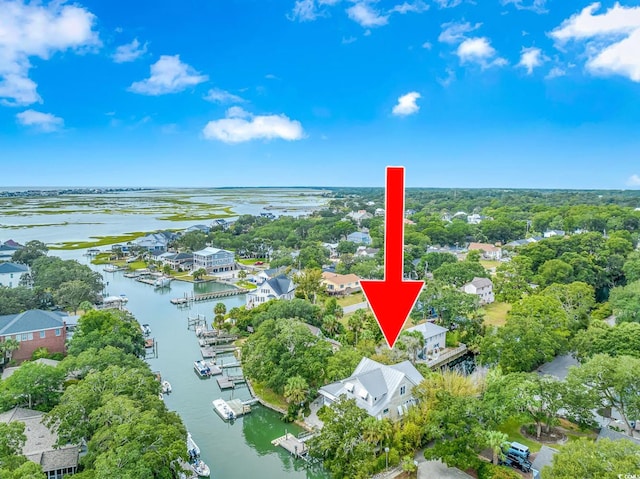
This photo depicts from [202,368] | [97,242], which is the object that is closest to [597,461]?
[202,368]

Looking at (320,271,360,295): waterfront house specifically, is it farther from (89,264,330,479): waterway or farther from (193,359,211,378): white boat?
(193,359,211,378): white boat

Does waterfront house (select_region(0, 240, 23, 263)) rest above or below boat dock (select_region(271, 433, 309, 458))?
above

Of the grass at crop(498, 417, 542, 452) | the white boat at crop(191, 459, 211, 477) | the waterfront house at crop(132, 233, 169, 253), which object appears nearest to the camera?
the white boat at crop(191, 459, 211, 477)

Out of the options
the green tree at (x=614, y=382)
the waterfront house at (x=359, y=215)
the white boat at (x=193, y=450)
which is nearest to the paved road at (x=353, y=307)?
the white boat at (x=193, y=450)

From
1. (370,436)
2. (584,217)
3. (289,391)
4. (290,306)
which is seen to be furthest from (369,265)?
(584,217)

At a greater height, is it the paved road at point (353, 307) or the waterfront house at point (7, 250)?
the waterfront house at point (7, 250)

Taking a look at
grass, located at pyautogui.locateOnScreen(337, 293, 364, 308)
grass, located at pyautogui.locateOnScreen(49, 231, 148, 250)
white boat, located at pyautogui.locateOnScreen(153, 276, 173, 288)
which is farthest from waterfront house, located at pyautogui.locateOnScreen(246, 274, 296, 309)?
grass, located at pyautogui.locateOnScreen(49, 231, 148, 250)

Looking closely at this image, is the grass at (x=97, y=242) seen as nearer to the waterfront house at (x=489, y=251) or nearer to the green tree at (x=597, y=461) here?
the waterfront house at (x=489, y=251)
